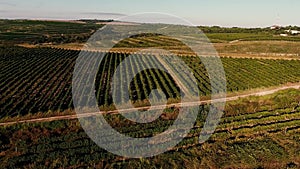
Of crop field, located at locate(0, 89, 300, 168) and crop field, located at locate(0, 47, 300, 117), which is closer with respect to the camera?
crop field, located at locate(0, 89, 300, 168)

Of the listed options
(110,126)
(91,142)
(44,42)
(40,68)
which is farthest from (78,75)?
(44,42)

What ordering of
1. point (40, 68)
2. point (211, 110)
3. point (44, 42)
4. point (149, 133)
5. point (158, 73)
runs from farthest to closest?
point (44, 42) < point (40, 68) < point (158, 73) < point (211, 110) < point (149, 133)

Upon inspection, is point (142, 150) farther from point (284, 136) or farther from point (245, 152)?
point (284, 136)

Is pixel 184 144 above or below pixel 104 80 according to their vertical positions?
below

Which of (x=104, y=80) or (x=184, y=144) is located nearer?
(x=184, y=144)
